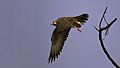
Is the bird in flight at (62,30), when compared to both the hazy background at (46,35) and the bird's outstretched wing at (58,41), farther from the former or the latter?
the hazy background at (46,35)

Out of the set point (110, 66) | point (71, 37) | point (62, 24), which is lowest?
point (110, 66)

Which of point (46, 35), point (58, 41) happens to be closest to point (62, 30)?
point (58, 41)

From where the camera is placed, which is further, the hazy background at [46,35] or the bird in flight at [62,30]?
the hazy background at [46,35]

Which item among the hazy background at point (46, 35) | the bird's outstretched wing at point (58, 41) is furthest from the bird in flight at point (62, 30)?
the hazy background at point (46, 35)

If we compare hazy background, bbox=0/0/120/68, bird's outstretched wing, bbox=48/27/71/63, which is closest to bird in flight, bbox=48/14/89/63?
bird's outstretched wing, bbox=48/27/71/63

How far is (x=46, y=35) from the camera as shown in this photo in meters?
1.10

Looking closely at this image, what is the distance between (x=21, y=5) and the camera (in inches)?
43.8

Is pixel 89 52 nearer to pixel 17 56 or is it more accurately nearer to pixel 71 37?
pixel 71 37

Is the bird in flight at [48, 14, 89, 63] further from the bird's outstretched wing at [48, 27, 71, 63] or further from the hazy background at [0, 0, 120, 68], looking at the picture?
the hazy background at [0, 0, 120, 68]

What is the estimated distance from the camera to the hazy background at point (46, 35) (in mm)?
1095

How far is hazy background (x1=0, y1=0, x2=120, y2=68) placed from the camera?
Answer: 3.59 ft

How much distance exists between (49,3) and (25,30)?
0.52 ft

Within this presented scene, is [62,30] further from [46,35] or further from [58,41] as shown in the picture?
[46,35]

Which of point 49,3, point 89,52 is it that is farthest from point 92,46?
point 49,3
